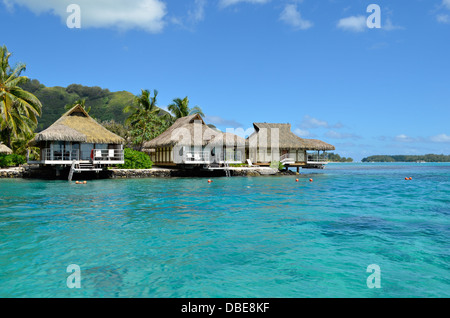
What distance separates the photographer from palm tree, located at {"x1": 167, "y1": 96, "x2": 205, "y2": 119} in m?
44.7

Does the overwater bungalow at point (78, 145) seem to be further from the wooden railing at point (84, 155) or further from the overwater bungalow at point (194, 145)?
the overwater bungalow at point (194, 145)

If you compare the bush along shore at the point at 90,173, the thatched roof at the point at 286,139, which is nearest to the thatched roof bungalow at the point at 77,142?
the bush along shore at the point at 90,173

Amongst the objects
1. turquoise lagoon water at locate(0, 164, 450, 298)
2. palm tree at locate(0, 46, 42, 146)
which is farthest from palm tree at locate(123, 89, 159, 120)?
turquoise lagoon water at locate(0, 164, 450, 298)

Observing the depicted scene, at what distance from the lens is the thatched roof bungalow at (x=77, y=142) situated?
1096 inches

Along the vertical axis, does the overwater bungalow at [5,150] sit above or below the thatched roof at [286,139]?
below

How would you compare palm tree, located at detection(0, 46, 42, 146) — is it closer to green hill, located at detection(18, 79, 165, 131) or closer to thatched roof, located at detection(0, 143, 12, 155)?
thatched roof, located at detection(0, 143, 12, 155)

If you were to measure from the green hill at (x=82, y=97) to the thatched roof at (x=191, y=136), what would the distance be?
207ft

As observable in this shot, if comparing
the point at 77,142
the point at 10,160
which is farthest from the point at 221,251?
the point at 10,160

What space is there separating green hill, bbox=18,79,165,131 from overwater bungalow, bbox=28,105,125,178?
65793mm

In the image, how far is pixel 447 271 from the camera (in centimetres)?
657

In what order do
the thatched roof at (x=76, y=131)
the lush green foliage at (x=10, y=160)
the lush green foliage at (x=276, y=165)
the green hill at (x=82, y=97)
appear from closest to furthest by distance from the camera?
the thatched roof at (x=76, y=131) → the lush green foliage at (x=10, y=160) → the lush green foliage at (x=276, y=165) → the green hill at (x=82, y=97)

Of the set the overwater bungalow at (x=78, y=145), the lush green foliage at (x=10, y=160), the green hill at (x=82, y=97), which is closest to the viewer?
the overwater bungalow at (x=78, y=145)

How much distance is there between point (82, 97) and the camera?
390ft
